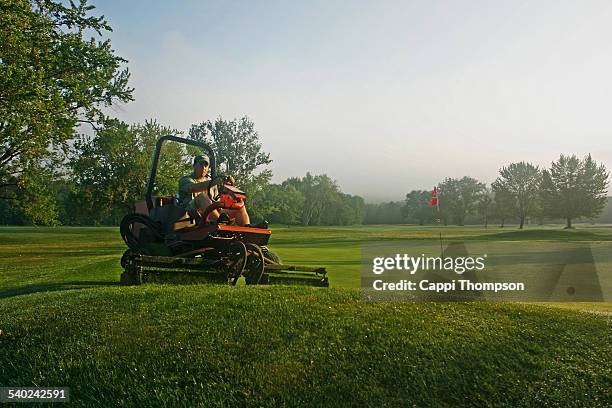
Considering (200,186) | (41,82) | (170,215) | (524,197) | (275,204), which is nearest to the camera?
(200,186)

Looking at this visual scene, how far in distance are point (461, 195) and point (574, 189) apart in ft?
40.6

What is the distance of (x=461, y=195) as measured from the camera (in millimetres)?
54844

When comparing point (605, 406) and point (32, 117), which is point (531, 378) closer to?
point (605, 406)

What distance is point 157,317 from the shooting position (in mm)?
5848

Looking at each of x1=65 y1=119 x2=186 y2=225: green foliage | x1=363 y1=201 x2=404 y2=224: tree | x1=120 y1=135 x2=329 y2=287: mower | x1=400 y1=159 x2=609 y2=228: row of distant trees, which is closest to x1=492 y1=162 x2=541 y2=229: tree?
x1=400 y1=159 x2=609 y2=228: row of distant trees

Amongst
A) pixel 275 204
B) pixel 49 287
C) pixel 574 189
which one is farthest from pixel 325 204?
pixel 49 287

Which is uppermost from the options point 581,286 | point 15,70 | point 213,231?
point 15,70

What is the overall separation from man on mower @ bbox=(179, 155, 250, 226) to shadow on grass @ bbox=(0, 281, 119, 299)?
2235mm

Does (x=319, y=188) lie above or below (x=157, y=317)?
above

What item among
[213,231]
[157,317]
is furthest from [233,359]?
[213,231]

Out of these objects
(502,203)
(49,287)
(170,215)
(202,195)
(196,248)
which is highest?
(502,203)

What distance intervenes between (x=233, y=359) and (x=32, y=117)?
14083 millimetres

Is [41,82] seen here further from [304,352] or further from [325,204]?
[325,204]

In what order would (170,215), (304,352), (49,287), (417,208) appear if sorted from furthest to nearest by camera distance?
(417,208) < (49,287) < (170,215) < (304,352)
